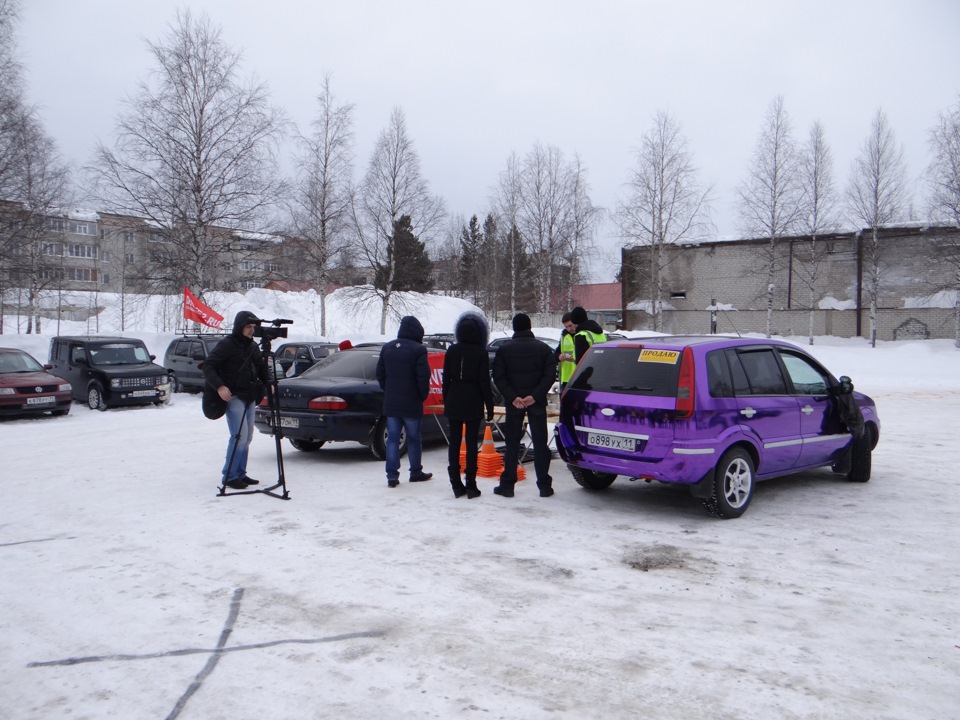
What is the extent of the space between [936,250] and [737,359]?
3120 cm

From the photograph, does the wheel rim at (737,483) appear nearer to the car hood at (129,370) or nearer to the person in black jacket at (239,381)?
the person in black jacket at (239,381)

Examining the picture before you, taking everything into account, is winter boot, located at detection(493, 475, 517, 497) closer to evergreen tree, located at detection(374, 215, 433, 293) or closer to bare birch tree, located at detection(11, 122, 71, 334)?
bare birch tree, located at detection(11, 122, 71, 334)

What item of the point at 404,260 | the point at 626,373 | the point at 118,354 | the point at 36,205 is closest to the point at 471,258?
the point at 404,260

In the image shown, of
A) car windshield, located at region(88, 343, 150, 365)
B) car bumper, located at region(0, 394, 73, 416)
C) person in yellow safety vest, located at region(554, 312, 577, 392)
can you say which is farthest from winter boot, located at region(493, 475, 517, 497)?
car windshield, located at region(88, 343, 150, 365)

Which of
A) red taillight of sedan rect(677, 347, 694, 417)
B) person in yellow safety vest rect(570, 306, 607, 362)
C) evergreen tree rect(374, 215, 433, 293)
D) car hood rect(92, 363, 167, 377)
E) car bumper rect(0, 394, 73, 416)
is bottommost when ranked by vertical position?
car bumper rect(0, 394, 73, 416)

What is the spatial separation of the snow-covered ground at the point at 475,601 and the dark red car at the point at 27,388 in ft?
23.3

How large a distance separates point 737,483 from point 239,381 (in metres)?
5.12

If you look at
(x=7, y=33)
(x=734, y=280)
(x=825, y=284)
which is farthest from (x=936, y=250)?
(x=7, y=33)

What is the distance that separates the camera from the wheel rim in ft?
21.1

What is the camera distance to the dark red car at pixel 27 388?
14.1 metres

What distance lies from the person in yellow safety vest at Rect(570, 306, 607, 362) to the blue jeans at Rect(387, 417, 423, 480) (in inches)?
110

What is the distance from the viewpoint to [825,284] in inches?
1575

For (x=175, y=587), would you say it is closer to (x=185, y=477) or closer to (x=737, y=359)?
(x=185, y=477)

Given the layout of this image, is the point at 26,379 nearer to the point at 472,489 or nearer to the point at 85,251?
the point at 472,489
